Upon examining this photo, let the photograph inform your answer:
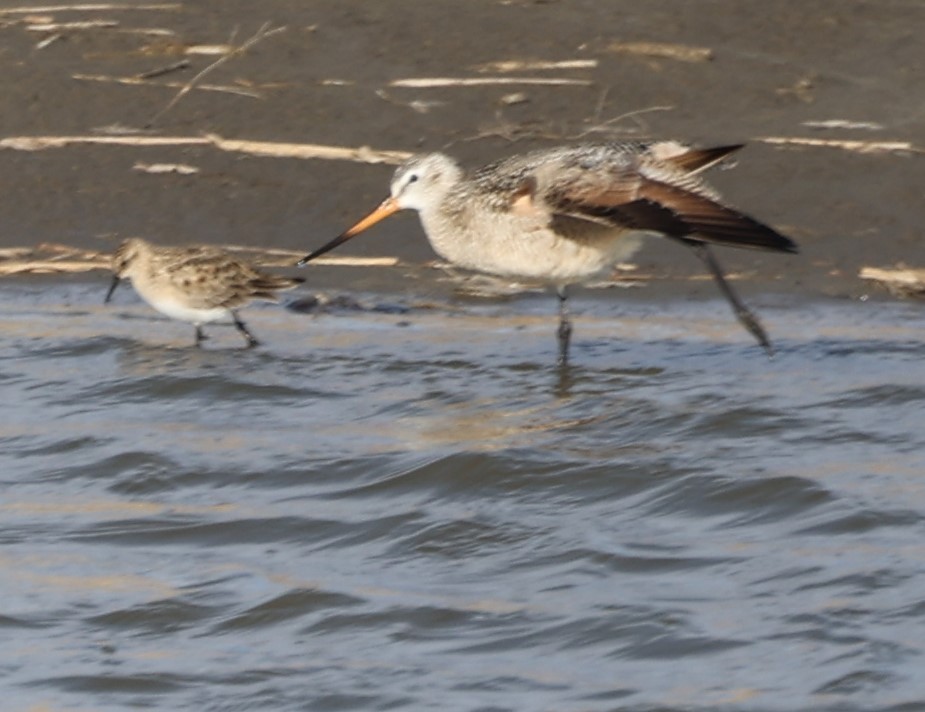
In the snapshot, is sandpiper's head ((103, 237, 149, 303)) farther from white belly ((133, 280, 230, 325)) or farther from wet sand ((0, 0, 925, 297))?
wet sand ((0, 0, 925, 297))

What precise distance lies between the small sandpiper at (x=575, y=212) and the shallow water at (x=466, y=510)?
401mm

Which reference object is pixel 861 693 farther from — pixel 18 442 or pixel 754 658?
pixel 18 442

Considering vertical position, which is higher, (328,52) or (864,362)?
(328,52)

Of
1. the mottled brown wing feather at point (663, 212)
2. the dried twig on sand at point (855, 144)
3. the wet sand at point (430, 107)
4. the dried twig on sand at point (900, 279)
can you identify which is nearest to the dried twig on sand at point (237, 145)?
the wet sand at point (430, 107)

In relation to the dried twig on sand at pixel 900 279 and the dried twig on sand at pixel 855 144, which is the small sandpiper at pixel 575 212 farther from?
the dried twig on sand at pixel 855 144

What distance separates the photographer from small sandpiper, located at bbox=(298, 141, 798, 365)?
27.6 ft

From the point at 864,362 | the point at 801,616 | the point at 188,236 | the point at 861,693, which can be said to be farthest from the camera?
the point at 188,236

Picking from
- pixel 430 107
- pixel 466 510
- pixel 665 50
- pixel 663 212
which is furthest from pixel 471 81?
pixel 466 510

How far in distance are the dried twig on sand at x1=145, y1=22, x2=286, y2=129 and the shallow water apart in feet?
4.79

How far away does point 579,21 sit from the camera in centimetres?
1164

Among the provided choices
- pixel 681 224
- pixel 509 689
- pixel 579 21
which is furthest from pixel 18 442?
pixel 579 21

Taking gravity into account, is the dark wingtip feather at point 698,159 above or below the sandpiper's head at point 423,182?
above

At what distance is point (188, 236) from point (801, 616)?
5460 millimetres

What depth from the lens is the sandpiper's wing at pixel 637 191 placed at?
8.21 m
